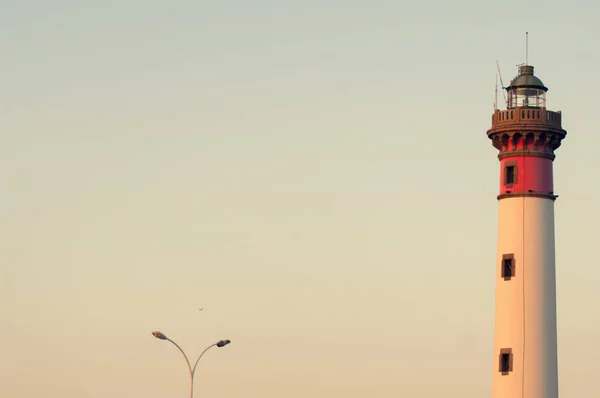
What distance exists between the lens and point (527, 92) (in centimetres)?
11575

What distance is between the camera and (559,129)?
11325 centimetres

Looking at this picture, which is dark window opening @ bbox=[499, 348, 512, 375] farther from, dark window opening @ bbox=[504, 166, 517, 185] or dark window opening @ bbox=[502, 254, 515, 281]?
dark window opening @ bbox=[504, 166, 517, 185]

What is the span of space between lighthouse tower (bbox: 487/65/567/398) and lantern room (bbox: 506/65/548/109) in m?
1.52

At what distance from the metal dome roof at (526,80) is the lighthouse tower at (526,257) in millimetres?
2336

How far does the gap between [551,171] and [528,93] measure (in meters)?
5.35

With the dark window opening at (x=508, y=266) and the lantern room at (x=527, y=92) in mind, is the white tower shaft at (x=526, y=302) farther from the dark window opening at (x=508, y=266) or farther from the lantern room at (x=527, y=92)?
the lantern room at (x=527, y=92)

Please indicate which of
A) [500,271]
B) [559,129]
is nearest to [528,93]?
[559,129]

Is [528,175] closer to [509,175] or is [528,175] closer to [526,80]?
[509,175]

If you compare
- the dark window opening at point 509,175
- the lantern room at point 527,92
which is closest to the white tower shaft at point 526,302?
the dark window opening at point 509,175

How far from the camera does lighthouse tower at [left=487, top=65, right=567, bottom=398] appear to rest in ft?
363

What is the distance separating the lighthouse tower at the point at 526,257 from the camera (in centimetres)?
11062

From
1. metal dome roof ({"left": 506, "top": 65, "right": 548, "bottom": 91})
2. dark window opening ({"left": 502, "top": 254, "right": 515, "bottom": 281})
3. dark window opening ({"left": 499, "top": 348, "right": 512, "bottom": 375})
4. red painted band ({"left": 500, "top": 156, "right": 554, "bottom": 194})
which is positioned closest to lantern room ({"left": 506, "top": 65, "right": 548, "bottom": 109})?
metal dome roof ({"left": 506, "top": 65, "right": 548, "bottom": 91})

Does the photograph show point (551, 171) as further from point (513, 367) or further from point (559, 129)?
point (513, 367)

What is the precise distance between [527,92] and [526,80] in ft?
2.43
